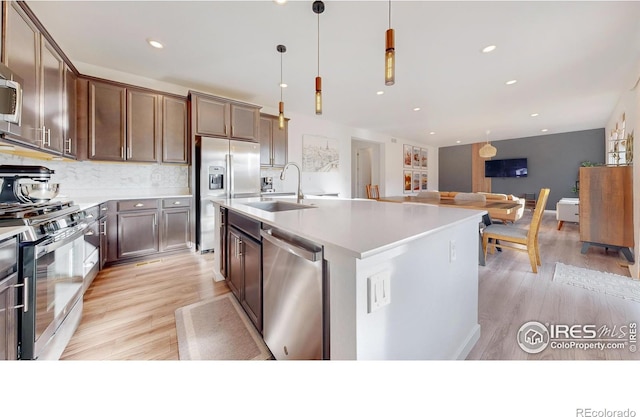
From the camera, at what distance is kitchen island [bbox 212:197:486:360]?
2.40 ft

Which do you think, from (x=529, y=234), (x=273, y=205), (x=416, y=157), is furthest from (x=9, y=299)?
(x=416, y=157)

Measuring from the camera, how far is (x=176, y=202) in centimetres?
323

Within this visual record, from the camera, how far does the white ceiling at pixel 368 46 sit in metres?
2.09

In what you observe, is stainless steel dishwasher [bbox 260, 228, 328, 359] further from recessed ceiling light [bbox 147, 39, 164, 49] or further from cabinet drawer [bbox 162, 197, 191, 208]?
recessed ceiling light [bbox 147, 39, 164, 49]

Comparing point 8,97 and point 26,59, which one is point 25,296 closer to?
point 8,97

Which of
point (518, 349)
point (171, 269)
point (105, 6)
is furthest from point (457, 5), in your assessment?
point (171, 269)

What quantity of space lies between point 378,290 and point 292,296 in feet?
1.57

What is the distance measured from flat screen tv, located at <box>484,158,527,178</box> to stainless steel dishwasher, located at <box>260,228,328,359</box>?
10.2m

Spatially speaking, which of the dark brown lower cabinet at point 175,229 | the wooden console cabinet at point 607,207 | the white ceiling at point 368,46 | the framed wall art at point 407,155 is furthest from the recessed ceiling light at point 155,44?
the framed wall art at point 407,155

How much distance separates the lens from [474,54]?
9.20ft

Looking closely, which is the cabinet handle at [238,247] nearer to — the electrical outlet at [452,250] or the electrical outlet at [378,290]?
the electrical outlet at [378,290]

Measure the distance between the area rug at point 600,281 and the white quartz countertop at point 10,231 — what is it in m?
4.03
